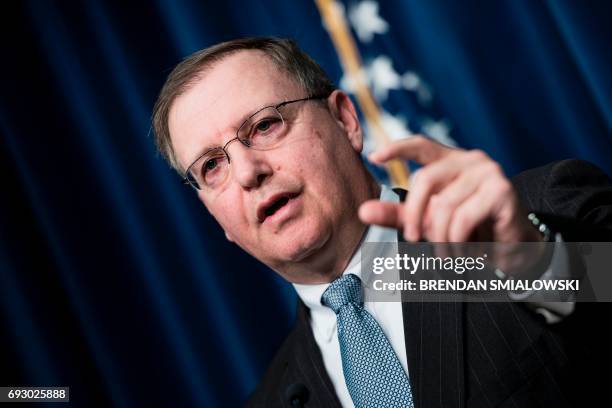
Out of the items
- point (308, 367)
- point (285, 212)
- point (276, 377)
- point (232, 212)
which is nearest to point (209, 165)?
point (232, 212)

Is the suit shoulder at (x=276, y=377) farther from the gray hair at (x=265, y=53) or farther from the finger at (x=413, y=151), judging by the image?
the finger at (x=413, y=151)

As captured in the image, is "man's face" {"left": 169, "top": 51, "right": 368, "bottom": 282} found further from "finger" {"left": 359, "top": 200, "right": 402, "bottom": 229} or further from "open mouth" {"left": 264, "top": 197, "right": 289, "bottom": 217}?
"finger" {"left": 359, "top": 200, "right": 402, "bottom": 229}

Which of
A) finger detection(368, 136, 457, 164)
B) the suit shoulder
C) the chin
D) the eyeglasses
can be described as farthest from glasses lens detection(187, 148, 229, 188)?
finger detection(368, 136, 457, 164)

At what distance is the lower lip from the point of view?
57.1 inches

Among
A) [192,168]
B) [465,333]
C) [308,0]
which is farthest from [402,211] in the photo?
[308,0]

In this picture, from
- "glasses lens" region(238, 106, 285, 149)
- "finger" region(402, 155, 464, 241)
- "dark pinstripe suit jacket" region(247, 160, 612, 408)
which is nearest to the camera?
"finger" region(402, 155, 464, 241)

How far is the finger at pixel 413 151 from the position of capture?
0.87 m

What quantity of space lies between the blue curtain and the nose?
0.90m

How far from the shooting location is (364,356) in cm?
147

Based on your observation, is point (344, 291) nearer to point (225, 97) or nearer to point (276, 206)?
point (276, 206)

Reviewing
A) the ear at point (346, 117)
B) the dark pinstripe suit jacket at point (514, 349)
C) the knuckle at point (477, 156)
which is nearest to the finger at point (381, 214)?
the knuckle at point (477, 156)

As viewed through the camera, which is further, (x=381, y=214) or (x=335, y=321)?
(x=335, y=321)

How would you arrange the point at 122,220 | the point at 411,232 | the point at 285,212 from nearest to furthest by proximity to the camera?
the point at 411,232 → the point at 285,212 → the point at 122,220

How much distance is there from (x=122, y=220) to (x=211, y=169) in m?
1.02
